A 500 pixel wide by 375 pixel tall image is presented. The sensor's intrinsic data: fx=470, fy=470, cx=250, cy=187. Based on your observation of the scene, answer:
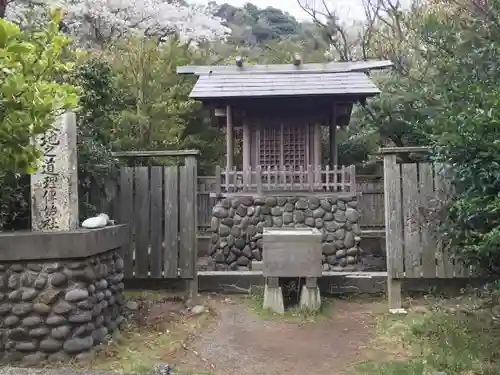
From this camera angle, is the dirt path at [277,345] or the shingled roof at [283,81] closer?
the dirt path at [277,345]

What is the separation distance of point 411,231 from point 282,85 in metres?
4.96

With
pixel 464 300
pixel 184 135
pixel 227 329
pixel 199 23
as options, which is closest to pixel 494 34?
pixel 464 300

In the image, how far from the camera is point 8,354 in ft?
15.3

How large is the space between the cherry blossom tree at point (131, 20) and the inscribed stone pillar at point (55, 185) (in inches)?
652

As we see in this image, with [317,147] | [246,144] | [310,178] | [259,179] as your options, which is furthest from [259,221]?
[317,147]

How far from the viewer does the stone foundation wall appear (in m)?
4.66

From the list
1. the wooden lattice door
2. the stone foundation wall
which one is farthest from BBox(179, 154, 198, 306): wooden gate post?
the wooden lattice door

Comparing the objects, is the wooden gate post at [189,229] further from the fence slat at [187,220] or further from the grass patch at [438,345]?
the grass patch at [438,345]

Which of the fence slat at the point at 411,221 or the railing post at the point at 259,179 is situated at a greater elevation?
the railing post at the point at 259,179

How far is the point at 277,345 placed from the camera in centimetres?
543

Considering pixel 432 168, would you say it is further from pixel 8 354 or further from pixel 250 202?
pixel 8 354

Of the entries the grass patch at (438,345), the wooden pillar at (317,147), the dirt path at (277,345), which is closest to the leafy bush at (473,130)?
the grass patch at (438,345)

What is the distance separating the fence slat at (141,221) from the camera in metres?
6.94

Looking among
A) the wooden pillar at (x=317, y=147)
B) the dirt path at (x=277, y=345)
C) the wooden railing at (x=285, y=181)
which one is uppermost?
the wooden pillar at (x=317, y=147)
